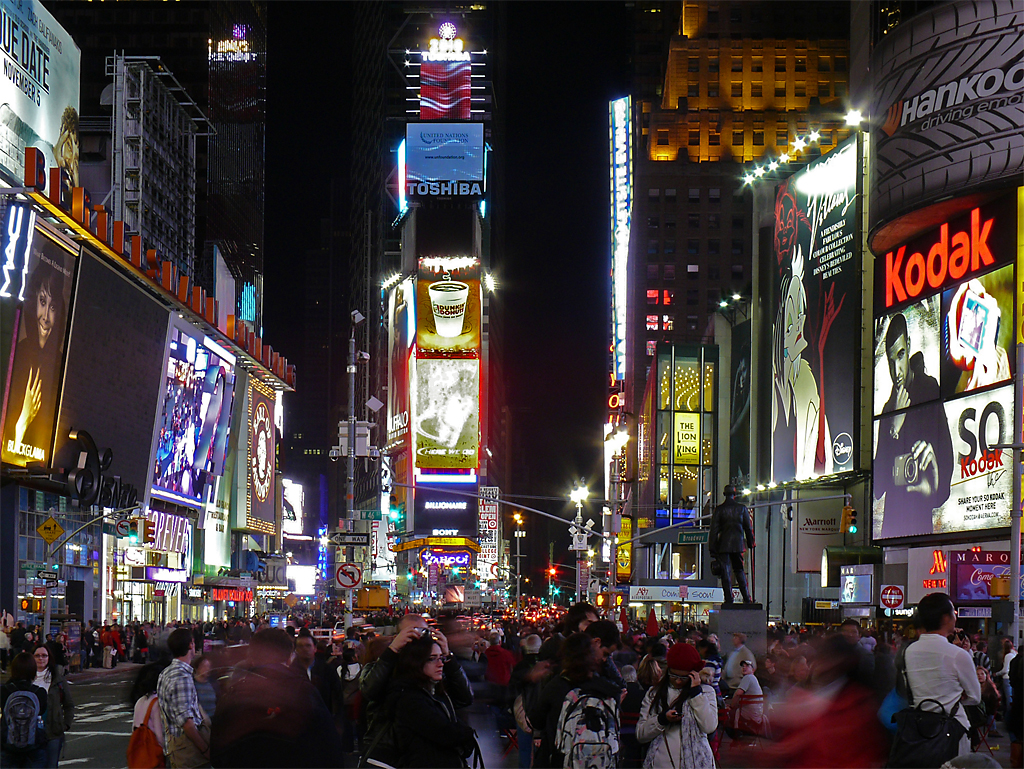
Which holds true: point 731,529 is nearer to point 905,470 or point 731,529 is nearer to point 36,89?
point 905,470

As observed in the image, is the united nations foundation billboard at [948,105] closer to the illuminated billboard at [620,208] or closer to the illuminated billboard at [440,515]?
the illuminated billboard at [620,208]

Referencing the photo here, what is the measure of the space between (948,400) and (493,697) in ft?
118

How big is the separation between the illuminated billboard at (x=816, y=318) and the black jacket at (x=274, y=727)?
5395cm

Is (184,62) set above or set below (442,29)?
below

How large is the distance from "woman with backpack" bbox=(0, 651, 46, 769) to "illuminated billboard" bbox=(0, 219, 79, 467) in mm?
34067

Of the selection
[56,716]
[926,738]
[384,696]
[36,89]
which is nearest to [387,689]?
[384,696]

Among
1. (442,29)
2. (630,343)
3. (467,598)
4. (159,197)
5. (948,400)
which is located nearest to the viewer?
(948,400)

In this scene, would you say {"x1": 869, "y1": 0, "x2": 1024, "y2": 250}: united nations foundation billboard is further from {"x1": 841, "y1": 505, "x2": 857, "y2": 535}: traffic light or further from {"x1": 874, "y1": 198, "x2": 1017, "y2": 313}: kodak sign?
{"x1": 841, "y1": 505, "x2": 857, "y2": 535}: traffic light

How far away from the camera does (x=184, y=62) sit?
4759 inches

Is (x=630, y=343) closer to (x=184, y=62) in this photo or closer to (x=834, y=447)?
(x=184, y=62)

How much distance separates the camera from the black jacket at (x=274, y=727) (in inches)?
272

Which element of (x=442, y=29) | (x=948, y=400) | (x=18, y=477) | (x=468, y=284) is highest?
(x=442, y=29)

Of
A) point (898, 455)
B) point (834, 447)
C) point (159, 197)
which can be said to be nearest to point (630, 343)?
point (159, 197)

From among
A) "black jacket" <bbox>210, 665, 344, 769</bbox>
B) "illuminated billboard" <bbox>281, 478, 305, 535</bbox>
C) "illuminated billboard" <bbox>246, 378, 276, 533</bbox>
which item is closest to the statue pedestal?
"black jacket" <bbox>210, 665, 344, 769</bbox>
